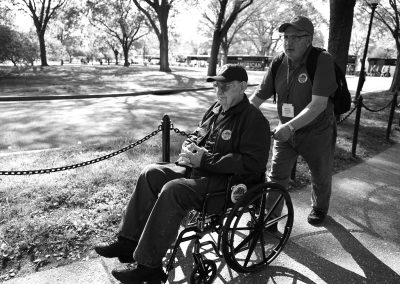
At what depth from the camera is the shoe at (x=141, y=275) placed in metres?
2.23

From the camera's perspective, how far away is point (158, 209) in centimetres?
226

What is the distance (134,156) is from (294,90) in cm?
314

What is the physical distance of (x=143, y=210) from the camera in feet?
8.32

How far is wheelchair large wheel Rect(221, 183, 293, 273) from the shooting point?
Answer: 240 centimetres

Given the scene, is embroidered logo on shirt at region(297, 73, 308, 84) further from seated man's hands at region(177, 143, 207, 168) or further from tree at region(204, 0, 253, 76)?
tree at region(204, 0, 253, 76)

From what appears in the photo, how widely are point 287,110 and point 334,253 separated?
1389 millimetres

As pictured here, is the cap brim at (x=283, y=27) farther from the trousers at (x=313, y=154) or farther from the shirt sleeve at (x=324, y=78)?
the trousers at (x=313, y=154)

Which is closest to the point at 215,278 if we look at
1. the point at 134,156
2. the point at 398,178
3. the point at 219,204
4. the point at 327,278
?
the point at 219,204

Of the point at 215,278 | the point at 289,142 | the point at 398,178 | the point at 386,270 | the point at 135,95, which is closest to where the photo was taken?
the point at 215,278

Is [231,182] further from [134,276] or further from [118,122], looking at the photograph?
[118,122]

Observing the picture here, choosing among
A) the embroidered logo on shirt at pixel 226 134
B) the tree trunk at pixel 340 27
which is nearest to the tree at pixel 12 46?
the tree trunk at pixel 340 27

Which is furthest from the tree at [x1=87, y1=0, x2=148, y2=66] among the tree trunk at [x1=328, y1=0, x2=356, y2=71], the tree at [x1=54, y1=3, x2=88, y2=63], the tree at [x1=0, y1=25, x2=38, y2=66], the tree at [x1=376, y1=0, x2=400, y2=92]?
the tree trunk at [x1=328, y1=0, x2=356, y2=71]

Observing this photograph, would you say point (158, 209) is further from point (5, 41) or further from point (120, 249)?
point (5, 41)

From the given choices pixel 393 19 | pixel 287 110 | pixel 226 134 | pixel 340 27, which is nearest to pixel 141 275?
pixel 226 134
